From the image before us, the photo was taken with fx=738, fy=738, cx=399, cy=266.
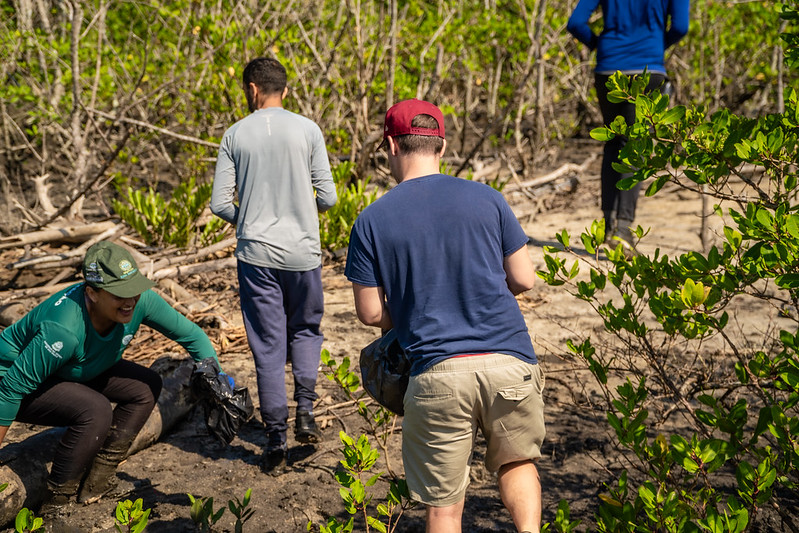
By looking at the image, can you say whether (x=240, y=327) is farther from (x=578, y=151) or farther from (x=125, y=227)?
(x=578, y=151)

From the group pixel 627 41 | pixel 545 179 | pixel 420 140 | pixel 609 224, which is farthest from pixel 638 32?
pixel 420 140

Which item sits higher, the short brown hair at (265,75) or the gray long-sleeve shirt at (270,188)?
the short brown hair at (265,75)

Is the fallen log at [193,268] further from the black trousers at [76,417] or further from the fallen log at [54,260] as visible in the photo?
the black trousers at [76,417]

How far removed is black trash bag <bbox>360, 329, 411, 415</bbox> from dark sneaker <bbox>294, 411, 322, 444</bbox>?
4.17 feet

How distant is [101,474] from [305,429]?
3.18 ft

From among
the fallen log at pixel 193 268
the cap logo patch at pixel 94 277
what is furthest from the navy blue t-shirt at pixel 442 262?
the fallen log at pixel 193 268

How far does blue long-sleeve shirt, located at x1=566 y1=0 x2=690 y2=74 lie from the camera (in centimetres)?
536

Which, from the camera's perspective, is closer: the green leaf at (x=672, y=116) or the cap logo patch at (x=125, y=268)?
the green leaf at (x=672, y=116)

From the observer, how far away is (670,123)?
239 cm

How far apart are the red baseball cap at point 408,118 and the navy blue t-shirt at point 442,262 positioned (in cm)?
Result: 15

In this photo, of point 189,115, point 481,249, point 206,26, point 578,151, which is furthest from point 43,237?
point 578,151

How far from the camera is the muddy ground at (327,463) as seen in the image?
3.27 m

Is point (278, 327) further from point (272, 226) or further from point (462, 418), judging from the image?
point (462, 418)

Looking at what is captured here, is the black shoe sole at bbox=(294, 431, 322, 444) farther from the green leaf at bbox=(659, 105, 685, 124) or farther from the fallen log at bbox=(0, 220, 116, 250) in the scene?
the fallen log at bbox=(0, 220, 116, 250)
